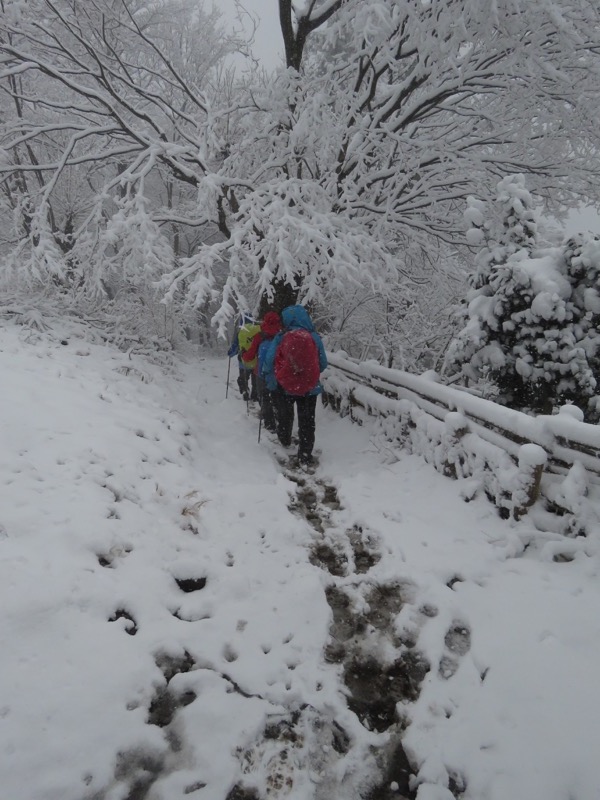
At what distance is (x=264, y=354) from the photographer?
22.0 ft

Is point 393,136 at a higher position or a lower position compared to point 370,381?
higher

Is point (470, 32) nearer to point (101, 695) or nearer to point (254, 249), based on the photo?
point (254, 249)

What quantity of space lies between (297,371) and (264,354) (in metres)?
0.93

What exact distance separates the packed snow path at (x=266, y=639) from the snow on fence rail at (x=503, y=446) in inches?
12.6

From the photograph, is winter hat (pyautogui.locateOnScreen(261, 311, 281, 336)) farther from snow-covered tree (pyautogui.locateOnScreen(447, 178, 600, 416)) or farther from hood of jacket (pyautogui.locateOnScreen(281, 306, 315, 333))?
snow-covered tree (pyautogui.locateOnScreen(447, 178, 600, 416))

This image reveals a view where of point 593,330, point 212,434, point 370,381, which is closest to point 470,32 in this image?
point 593,330

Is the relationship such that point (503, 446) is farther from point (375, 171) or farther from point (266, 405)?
point (375, 171)

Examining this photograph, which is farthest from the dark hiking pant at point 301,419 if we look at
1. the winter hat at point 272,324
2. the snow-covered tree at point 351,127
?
the snow-covered tree at point 351,127

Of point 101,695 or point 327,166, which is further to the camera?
point 327,166

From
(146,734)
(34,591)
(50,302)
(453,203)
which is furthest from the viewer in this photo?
(453,203)

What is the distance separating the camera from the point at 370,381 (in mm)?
7375

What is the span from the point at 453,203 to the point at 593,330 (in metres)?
6.19

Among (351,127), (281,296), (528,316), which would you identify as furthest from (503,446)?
→ (351,127)

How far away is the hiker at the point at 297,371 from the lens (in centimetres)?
598
